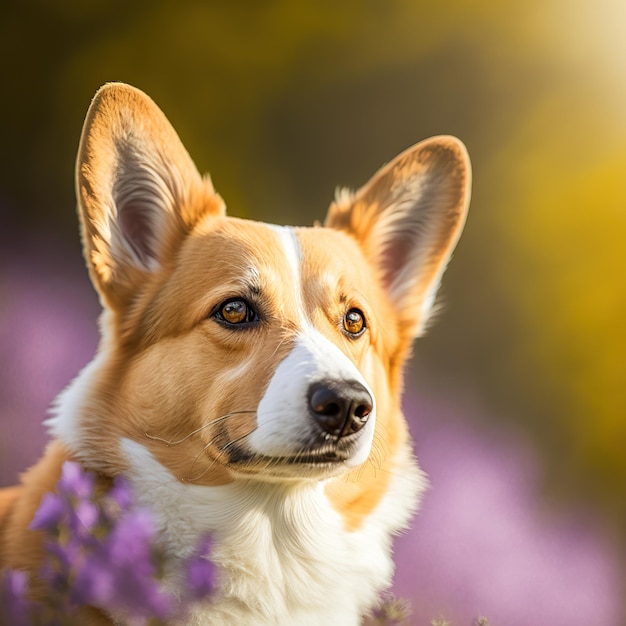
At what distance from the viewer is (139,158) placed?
6.82 ft

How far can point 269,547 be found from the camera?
199 cm

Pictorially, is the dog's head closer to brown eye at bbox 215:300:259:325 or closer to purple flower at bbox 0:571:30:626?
brown eye at bbox 215:300:259:325

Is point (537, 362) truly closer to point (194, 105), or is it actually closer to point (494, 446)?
point (494, 446)

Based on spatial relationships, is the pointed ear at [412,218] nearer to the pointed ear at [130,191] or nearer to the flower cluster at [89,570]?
the pointed ear at [130,191]

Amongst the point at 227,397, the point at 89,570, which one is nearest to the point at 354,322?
the point at 227,397

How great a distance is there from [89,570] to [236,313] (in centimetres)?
78

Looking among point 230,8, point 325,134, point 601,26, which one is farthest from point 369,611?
point 601,26

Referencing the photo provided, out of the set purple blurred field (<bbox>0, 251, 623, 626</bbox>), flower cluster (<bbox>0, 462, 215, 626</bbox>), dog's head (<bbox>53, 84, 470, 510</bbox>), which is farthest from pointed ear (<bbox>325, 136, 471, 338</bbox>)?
flower cluster (<bbox>0, 462, 215, 626</bbox>)

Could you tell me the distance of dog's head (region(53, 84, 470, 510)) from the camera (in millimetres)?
1755

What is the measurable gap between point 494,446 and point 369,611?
0.81 m

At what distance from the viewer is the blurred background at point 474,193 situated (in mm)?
2391

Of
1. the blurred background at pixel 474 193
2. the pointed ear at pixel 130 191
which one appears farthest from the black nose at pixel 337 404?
the blurred background at pixel 474 193

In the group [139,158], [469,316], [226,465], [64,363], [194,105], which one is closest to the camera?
[226,465]

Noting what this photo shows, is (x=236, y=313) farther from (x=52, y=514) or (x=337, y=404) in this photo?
(x=52, y=514)
